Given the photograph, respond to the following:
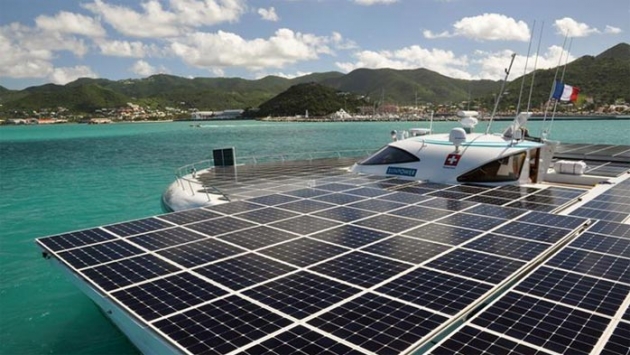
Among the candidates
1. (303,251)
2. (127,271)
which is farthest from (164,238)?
(303,251)

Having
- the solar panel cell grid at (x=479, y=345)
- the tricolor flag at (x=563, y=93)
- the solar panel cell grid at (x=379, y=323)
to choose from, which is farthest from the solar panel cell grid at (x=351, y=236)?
the tricolor flag at (x=563, y=93)

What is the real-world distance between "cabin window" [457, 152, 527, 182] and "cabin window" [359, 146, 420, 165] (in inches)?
97.1

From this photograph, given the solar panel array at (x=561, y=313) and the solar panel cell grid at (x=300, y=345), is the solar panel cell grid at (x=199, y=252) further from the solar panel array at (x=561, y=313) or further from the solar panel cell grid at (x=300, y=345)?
the solar panel array at (x=561, y=313)

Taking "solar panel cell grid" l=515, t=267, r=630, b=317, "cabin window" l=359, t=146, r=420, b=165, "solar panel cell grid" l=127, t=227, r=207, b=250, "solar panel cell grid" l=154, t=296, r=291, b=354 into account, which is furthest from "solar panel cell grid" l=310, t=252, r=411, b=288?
"cabin window" l=359, t=146, r=420, b=165

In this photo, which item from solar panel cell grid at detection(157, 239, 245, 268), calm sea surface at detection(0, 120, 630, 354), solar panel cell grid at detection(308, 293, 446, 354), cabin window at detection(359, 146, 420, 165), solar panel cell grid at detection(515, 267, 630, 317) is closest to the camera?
solar panel cell grid at detection(308, 293, 446, 354)

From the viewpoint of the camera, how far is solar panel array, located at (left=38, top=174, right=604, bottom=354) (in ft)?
20.0

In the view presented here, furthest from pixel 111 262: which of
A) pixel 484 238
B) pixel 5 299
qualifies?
pixel 5 299

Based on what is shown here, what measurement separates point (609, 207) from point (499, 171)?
4.29 metres

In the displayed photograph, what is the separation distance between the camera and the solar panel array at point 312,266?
609 centimetres

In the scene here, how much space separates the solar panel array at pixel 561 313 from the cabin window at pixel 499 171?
26.5 feet

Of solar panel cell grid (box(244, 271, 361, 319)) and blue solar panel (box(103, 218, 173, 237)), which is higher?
solar panel cell grid (box(244, 271, 361, 319))

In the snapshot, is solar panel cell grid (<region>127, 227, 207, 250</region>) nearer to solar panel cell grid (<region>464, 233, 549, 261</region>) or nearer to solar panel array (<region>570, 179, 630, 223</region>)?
solar panel cell grid (<region>464, 233, 549, 261</region>)

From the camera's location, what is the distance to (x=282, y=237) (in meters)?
10.2

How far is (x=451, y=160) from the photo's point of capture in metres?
17.5
